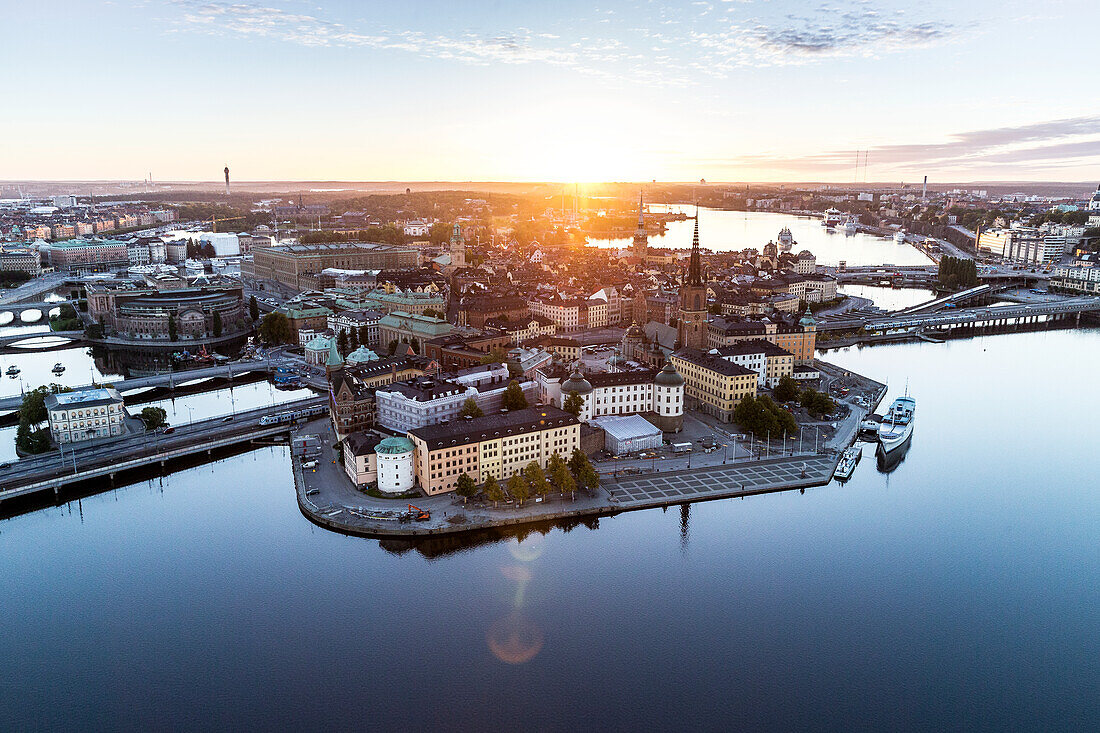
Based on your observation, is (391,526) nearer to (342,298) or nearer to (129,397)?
(129,397)

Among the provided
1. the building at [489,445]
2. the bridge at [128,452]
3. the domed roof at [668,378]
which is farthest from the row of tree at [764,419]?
the bridge at [128,452]

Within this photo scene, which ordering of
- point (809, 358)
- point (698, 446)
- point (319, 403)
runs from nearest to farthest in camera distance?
point (698, 446) < point (319, 403) < point (809, 358)

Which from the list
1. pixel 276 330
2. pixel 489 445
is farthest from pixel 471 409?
pixel 276 330

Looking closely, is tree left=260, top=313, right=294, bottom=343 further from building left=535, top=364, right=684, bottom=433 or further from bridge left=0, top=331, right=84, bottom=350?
building left=535, top=364, right=684, bottom=433

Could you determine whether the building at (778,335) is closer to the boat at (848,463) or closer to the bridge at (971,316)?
the boat at (848,463)

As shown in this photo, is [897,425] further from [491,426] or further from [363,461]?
[363,461]

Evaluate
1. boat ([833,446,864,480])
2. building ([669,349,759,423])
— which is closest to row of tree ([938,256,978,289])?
building ([669,349,759,423])

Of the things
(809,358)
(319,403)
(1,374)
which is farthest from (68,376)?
(809,358)
